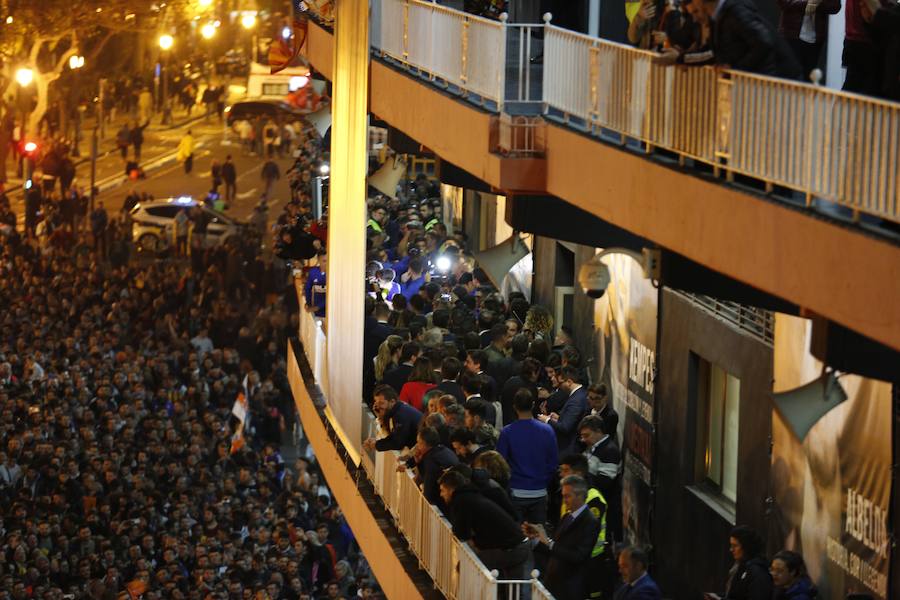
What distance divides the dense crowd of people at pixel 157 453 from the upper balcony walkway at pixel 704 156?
745 centimetres

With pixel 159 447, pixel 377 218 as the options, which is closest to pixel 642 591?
pixel 159 447

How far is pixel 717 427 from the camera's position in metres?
14.6

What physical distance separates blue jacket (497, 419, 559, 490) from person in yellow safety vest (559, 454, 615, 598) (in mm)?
415

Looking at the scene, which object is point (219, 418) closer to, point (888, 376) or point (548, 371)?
point (548, 371)

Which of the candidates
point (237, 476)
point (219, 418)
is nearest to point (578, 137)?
point (237, 476)

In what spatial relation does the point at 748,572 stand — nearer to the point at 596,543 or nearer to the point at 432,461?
the point at 596,543

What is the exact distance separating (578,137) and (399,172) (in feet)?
29.5

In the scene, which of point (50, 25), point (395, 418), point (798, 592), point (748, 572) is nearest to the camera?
point (798, 592)

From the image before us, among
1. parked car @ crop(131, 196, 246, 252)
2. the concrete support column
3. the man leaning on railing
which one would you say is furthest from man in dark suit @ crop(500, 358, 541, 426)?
parked car @ crop(131, 196, 246, 252)

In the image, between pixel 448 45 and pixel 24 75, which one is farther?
pixel 24 75

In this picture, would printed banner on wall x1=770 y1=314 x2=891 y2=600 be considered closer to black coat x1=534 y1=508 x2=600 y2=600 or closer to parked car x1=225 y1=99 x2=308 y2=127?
black coat x1=534 y1=508 x2=600 y2=600

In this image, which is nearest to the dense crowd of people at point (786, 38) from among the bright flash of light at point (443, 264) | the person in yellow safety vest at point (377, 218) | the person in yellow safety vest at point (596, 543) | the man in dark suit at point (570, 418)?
the person in yellow safety vest at point (596, 543)

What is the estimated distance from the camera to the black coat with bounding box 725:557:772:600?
10.5m

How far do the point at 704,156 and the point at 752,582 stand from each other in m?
2.44
